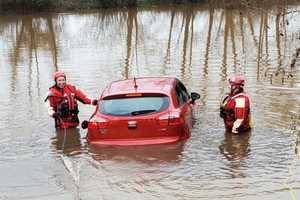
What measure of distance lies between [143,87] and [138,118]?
0.78m

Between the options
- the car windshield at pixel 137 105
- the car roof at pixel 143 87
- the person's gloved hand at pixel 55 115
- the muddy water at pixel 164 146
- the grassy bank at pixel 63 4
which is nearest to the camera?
the muddy water at pixel 164 146

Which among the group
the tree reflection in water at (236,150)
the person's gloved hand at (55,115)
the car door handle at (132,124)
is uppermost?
the car door handle at (132,124)

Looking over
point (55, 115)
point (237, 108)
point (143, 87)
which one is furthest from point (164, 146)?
point (55, 115)

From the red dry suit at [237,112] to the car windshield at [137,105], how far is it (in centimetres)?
156

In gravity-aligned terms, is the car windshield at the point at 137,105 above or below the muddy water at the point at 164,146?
above

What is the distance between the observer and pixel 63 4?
2221 inches

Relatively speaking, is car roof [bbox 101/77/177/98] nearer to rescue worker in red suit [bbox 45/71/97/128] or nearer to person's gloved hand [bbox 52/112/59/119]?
rescue worker in red suit [bbox 45/71/97/128]

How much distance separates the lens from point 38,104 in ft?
58.5

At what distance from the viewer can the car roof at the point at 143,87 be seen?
11.9 metres

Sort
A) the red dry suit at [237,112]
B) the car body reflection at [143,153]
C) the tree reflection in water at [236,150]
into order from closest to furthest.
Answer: the tree reflection in water at [236,150], the car body reflection at [143,153], the red dry suit at [237,112]

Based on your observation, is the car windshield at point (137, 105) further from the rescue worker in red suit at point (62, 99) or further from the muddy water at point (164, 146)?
the rescue worker in red suit at point (62, 99)

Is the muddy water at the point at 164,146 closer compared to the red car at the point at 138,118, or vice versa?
the muddy water at the point at 164,146

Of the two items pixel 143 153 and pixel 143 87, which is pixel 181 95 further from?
pixel 143 153

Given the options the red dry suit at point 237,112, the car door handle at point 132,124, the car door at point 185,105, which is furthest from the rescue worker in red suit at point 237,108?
the car door handle at point 132,124
